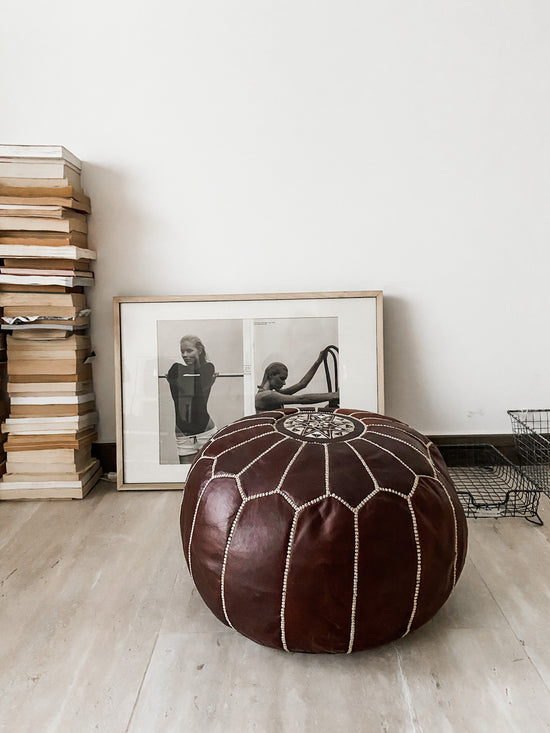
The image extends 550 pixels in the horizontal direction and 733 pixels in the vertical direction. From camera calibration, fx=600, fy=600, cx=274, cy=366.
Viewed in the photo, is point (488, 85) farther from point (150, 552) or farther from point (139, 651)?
point (139, 651)

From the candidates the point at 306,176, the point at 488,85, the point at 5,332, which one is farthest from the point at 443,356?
the point at 5,332

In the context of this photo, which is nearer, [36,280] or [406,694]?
[406,694]

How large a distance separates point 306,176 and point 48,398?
135 cm

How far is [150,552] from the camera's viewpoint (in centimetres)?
186

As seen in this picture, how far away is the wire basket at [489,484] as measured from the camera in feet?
6.93

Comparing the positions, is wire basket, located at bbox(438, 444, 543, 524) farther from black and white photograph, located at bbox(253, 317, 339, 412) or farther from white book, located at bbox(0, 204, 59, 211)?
white book, located at bbox(0, 204, 59, 211)

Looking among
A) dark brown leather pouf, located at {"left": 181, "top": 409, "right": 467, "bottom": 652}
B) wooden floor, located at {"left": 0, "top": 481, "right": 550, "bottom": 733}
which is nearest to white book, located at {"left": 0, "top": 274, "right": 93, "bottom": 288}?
wooden floor, located at {"left": 0, "top": 481, "right": 550, "bottom": 733}

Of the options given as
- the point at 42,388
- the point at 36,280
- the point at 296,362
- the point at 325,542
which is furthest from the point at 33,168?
the point at 325,542

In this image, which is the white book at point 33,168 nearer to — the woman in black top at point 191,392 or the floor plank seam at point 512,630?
the woman in black top at point 191,392

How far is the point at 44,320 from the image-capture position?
225 cm

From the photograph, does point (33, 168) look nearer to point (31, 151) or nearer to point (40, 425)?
point (31, 151)

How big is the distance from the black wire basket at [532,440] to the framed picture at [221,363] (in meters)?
0.63

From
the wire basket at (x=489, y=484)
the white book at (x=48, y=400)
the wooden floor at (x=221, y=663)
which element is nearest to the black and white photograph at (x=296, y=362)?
the wire basket at (x=489, y=484)

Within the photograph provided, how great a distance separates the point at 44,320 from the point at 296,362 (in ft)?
3.22
